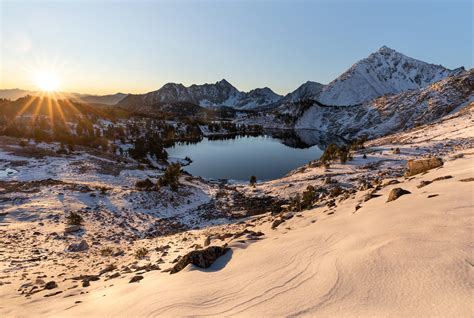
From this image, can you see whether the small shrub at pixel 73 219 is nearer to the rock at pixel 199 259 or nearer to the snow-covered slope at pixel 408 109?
the rock at pixel 199 259

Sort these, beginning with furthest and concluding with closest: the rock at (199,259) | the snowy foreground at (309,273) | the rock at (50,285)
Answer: the rock at (50,285)
the rock at (199,259)
the snowy foreground at (309,273)

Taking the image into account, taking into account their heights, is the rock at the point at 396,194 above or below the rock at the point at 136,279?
above

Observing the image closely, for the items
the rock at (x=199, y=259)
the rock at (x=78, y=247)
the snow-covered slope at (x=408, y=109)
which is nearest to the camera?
the rock at (x=199, y=259)

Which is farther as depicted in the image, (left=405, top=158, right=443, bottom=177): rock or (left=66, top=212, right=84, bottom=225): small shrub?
(left=66, top=212, right=84, bottom=225): small shrub

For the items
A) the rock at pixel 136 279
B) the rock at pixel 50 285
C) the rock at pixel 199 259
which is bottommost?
the rock at pixel 50 285

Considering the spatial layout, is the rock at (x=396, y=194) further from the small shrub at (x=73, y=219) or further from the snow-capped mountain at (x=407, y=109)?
the snow-capped mountain at (x=407, y=109)

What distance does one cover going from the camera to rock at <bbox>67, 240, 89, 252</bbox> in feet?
48.3

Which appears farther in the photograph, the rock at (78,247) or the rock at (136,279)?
the rock at (78,247)

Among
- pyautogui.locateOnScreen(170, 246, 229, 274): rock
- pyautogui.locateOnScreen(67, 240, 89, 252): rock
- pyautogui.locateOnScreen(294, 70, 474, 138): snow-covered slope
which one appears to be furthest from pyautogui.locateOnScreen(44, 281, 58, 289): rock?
pyautogui.locateOnScreen(294, 70, 474, 138): snow-covered slope

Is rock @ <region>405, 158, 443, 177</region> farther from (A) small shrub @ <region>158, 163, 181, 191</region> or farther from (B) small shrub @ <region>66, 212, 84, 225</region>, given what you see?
(A) small shrub @ <region>158, 163, 181, 191</region>

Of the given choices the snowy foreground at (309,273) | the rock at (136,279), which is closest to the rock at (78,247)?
the snowy foreground at (309,273)

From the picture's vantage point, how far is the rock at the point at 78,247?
14.7 metres

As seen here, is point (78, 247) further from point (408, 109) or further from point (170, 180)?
point (408, 109)

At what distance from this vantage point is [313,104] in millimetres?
188250
